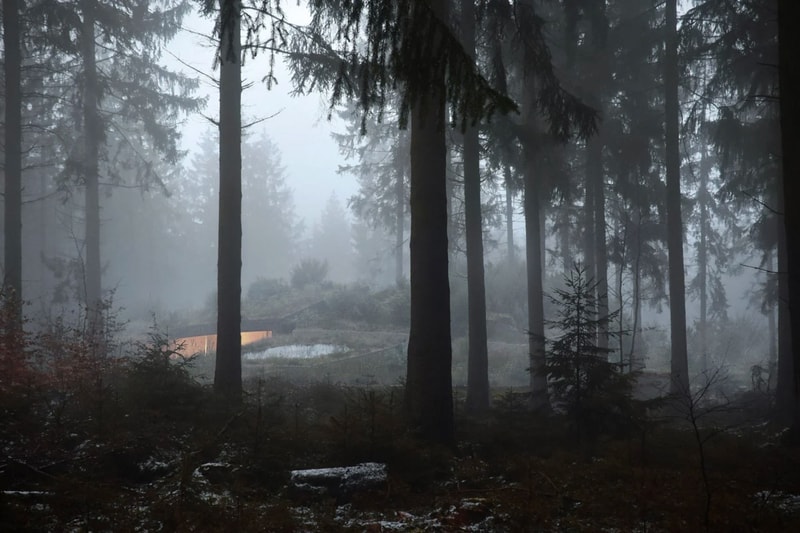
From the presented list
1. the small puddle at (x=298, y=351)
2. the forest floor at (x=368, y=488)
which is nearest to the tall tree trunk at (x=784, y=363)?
the forest floor at (x=368, y=488)

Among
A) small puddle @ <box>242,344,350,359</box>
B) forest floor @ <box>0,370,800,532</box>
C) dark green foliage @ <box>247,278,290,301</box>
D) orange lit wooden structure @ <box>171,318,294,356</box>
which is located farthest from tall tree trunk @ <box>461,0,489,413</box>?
dark green foliage @ <box>247,278,290,301</box>

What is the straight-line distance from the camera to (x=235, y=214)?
10500 mm

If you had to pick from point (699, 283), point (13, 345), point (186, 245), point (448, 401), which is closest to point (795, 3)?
point (448, 401)

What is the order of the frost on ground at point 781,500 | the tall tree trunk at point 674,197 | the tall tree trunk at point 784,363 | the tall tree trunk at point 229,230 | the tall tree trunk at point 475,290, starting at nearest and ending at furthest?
1. the frost on ground at point 781,500
2. the tall tree trunk at point 229,230
3. the tall tree trunk at point 784,363
4. the tall tree trunk at point 475,290
5. the tall tree trunk at point 674,197

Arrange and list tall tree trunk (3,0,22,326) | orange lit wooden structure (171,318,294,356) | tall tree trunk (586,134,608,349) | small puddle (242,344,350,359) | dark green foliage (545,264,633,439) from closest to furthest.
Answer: dark green foliage (545,264,633,439) < tall tree trunk (3,0,22,326) < tall tree trunk (586,134,608,349) < small puddle (242,344,350,359) < orange lit wooden structure (171,318,294,356)

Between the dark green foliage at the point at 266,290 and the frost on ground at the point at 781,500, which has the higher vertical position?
the dark green foliage at the point at 266,290

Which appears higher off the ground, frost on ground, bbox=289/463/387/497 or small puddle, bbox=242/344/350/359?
frost on ground, bbox=289/463/387/497

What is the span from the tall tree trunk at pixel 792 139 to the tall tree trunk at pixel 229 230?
863 centimetres

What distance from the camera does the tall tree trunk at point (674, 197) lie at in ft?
47.3

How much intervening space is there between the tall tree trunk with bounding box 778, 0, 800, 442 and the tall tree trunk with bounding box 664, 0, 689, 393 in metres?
7.57

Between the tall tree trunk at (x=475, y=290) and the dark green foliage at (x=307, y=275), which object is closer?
the tall tree trunk at (x=475, y=290)

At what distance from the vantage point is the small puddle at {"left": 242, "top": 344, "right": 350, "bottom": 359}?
21.8m

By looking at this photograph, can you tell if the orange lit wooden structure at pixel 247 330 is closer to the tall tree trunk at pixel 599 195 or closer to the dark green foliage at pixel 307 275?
the dark green foliage at pixel 307 275

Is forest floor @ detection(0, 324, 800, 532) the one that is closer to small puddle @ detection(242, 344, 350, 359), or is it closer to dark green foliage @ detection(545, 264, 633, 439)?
dark green foliage @ detection(545, 264, 633, 439)
